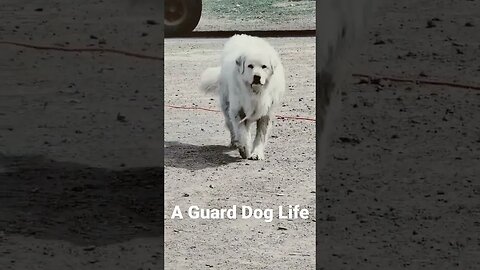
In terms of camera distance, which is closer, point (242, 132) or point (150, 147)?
point (150, 147)

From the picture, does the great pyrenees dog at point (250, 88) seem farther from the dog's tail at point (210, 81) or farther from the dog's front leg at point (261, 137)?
the dog's tail at point (210, 81)

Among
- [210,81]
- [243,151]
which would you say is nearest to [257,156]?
[243,151]

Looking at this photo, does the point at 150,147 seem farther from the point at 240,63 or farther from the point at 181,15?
the point at 181,15

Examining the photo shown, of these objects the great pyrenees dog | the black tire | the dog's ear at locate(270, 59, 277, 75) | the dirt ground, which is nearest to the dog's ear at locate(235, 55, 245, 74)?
the great pyrenees dog

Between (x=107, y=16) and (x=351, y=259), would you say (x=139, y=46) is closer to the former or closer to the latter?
(x=107, y=16)

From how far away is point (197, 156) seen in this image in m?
3.31

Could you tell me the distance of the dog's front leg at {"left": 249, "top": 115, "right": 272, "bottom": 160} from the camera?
10.8 feet

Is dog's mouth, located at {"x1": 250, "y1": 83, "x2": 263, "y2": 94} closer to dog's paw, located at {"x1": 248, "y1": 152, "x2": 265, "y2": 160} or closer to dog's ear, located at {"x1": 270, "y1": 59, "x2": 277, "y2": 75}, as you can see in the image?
dog's ear, located at {"x1": 270, "y1": 59, "x2": 277, "y2": 75}

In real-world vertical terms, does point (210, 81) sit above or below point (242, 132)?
above

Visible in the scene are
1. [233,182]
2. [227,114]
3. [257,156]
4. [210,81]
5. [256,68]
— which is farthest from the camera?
[210,81]

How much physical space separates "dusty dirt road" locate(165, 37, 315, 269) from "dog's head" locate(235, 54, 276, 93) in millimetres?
310

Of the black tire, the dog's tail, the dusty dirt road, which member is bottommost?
the dusty dirt road

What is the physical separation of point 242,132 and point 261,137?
0.31 feet

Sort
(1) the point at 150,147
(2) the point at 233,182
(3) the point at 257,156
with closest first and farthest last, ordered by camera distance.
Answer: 1. (1) the point at 150,147
2. (2) the point at 233,182
3. (3) the point at 257,156
